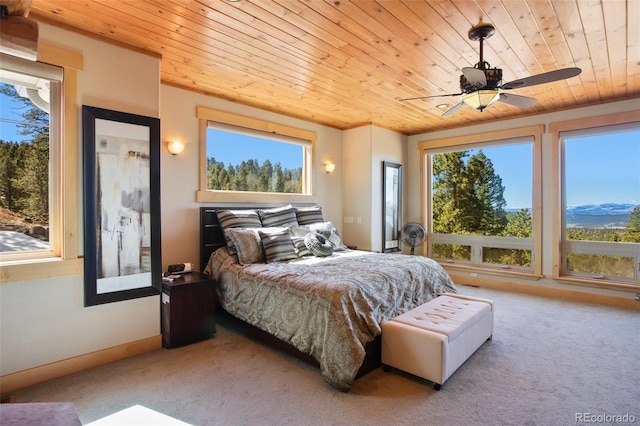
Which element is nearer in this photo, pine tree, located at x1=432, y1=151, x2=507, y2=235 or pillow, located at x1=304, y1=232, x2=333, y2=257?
pillow, located at x1=304, y1=232, x2=333, y2=257

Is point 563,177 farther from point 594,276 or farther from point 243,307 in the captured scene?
point 243,307

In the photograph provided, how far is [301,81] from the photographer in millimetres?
3625

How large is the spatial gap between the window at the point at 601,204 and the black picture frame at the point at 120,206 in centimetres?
529

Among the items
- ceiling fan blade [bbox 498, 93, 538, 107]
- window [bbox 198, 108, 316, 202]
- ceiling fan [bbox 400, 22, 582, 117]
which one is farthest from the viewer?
window [bbox 198, 108, 316, 202]

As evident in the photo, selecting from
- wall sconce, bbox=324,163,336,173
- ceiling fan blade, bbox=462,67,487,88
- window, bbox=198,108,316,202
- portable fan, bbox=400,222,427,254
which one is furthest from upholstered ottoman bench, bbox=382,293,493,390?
wall sconce, bbox=324,163,336,173

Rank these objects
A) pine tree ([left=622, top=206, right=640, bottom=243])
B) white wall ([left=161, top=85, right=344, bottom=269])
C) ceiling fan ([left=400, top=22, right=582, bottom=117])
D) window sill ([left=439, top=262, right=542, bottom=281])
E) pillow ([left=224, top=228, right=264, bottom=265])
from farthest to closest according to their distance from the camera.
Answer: window sill ([left=439, top=262, right=542, bottom=281]) → pine tree ([left=622, top=206, right=640, bottom=243]) → white wall ([left=161, top=85, right=344, bottom=269]) → pillow ([left=224, top=228, right=264, bottom=265]) → ceiling fan ([left=400, top=22, right=582, bottom=117])

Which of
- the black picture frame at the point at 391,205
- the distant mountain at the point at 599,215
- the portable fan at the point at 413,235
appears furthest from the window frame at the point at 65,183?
the distant mountain at the point at 599,215

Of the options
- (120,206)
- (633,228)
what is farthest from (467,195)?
(120,206)

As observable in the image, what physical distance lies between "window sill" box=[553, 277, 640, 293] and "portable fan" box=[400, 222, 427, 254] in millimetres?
1942

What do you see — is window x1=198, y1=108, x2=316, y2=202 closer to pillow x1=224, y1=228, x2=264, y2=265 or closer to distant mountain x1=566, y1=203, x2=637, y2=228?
pillow x1=224, y1=228, x2=264, y2=265

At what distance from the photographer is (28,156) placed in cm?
256

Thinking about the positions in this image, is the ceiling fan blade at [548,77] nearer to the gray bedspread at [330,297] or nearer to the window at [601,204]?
the gray bedspread at [330,297]

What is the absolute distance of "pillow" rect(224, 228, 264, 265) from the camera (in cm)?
354

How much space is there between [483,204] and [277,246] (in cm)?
377
